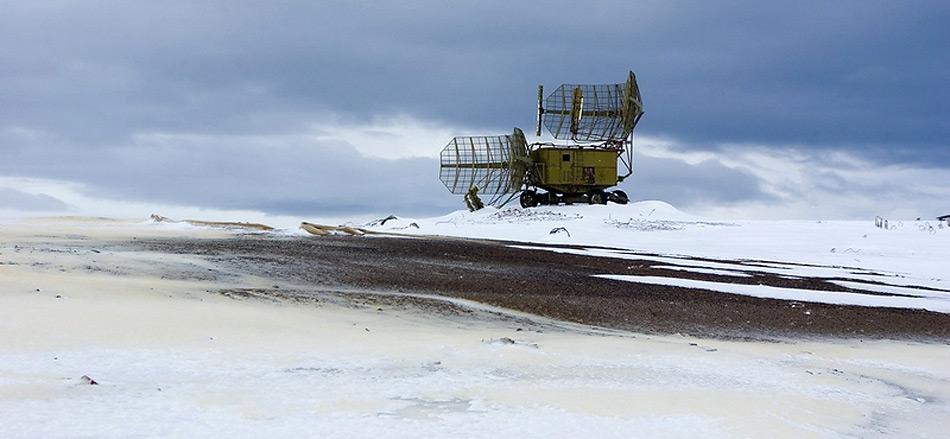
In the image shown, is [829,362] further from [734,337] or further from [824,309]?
[824,309]

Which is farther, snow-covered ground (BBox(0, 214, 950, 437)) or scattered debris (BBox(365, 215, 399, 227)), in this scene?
scattered debris (BBox(365, 215, 399, 227))

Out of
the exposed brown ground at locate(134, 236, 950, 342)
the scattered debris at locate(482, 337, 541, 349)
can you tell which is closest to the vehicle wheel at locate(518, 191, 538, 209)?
the exposed brown ground at locate(134, 236, 950, 342)

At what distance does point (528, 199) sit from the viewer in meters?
41.1

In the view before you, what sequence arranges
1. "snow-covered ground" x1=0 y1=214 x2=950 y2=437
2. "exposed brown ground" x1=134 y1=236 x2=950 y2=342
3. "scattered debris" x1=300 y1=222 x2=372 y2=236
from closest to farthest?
"snow-covered ground" x1=0 y1=214 x2=950 y2=437 < "exposed brown ground" x1=134 y1=236 x2=950 y2=342 < "scattered debris" x1=300 y1=222 x2=372 y2=236

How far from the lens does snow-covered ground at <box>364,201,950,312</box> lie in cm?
1388

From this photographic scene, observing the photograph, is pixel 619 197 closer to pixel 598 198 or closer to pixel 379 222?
pixel 598 198

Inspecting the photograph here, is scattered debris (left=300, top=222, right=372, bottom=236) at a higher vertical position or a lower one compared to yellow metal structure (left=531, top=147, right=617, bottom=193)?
lower

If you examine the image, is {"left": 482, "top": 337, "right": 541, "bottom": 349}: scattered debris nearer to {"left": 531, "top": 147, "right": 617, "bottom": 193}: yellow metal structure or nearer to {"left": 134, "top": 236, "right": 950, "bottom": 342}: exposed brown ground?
{"left": 134, "top": 236, "right": 950, "bottom": 342}: exposed brown ground

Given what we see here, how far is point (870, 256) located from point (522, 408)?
20.2 m

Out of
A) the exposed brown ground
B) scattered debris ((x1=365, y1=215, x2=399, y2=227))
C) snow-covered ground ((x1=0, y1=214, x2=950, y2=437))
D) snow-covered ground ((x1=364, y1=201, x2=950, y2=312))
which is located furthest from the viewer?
scattered debris ((x1=365, y1=215, x2=399, y2=227))

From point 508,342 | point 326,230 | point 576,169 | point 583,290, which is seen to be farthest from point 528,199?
point 508,342

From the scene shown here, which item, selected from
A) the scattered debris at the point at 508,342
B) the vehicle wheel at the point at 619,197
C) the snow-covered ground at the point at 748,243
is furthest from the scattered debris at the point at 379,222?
the scattered debris at the point at 508,342

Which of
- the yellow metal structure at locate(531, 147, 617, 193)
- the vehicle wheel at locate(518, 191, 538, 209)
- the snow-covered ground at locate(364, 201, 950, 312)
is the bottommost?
the snow-covered ground at locate(364, 201, 950, 312)

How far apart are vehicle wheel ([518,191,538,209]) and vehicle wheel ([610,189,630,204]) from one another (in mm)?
3583
